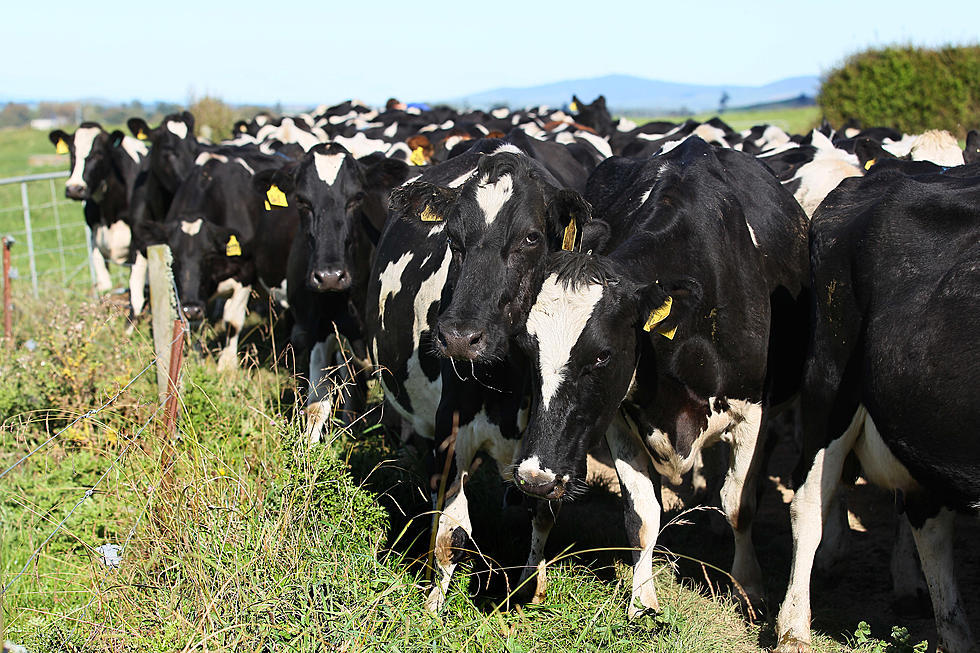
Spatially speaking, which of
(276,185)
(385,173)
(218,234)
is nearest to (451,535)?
(385,173)

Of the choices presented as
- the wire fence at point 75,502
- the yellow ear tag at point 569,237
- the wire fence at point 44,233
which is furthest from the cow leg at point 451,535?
the wire fence at point 44,233

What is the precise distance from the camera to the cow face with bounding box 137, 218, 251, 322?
8.85m

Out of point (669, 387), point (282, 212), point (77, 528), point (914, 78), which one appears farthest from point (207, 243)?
point (914, 78)

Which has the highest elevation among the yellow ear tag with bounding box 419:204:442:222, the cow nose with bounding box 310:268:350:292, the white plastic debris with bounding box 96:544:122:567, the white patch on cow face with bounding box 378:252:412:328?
the yellow ear tag with bounding box 419:204:442:222

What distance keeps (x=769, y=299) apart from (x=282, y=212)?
5.02m

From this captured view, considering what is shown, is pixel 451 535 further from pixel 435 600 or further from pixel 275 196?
pixel 275 196

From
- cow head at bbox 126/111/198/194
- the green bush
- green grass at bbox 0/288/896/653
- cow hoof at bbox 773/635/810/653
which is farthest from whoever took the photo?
the green bush

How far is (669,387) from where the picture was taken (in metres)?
4.60

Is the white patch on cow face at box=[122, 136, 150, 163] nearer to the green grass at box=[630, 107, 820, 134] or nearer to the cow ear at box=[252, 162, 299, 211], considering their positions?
the cow ear at box=[252, 162, 299, 211]

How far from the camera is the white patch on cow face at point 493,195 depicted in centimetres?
446

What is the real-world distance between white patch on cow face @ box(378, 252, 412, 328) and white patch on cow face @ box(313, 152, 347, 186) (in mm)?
1366

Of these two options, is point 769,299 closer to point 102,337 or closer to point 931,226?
point 931,226

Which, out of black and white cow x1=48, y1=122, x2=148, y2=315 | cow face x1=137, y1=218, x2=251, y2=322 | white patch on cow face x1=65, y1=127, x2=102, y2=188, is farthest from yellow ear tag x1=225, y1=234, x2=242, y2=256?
white patch on cow face x1=65, y1=127, x2=102, y2=188

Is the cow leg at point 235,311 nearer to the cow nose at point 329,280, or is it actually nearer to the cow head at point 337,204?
the cow head at point 337,204
